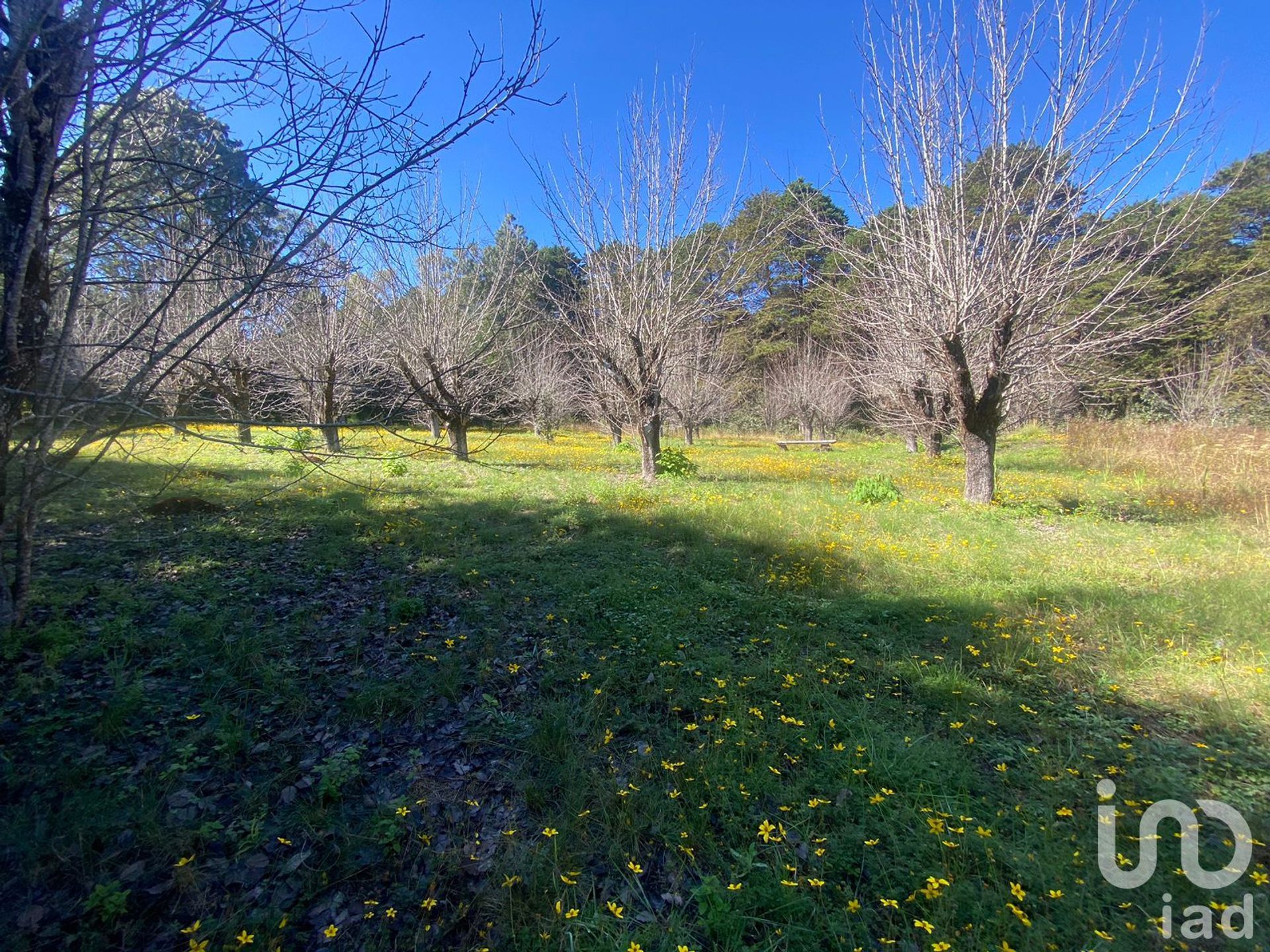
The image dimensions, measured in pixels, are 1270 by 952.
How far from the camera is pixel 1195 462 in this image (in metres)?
9.84

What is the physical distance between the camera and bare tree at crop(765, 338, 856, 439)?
88.7ft

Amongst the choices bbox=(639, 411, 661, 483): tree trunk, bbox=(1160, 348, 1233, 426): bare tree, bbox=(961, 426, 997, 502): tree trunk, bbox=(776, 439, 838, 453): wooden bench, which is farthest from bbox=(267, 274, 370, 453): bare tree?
bbox=(1160, 348, 1233, 426): bare tree

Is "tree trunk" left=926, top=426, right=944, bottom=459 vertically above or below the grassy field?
above

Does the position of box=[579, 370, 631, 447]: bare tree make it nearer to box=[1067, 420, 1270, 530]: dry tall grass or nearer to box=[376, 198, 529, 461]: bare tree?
box=[376, 198, 529, 461]: bare tree

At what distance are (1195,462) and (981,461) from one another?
4.74 meters

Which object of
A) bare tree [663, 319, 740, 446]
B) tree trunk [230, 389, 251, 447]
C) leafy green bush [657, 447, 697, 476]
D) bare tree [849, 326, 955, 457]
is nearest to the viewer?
tree trunk [230, 389, 251, 447]

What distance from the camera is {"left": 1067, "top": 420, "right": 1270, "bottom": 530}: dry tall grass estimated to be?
26.6 feet

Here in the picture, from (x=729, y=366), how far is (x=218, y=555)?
96.3 ft

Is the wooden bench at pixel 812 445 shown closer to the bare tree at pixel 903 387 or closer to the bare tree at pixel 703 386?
the bare tree at pixel 703 386

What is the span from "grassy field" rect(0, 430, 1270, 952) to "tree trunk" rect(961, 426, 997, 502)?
3.05 m

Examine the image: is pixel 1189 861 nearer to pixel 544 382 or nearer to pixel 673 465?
pixel 673 465

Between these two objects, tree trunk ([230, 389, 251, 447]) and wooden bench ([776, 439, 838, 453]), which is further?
wooden bench ([776, 439, 838, 453])

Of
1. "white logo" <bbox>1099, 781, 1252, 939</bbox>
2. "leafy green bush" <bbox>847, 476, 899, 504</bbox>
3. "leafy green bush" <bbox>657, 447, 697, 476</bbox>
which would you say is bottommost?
"white logo" <bbox>1099, 781, 1252, 939</bbox>

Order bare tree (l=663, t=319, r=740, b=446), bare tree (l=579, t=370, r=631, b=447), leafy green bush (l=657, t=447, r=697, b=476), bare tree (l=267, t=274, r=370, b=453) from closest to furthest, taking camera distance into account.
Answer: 1. bare tree (l=579, t=370, r=631, b=447)
2. leafy green bush (l=657, t=447, r=697, b=476)
3. bare tree (l=267, t=274, r=370, b=453)
4. bare tree (l=663, t=319, r=740, b=446)
